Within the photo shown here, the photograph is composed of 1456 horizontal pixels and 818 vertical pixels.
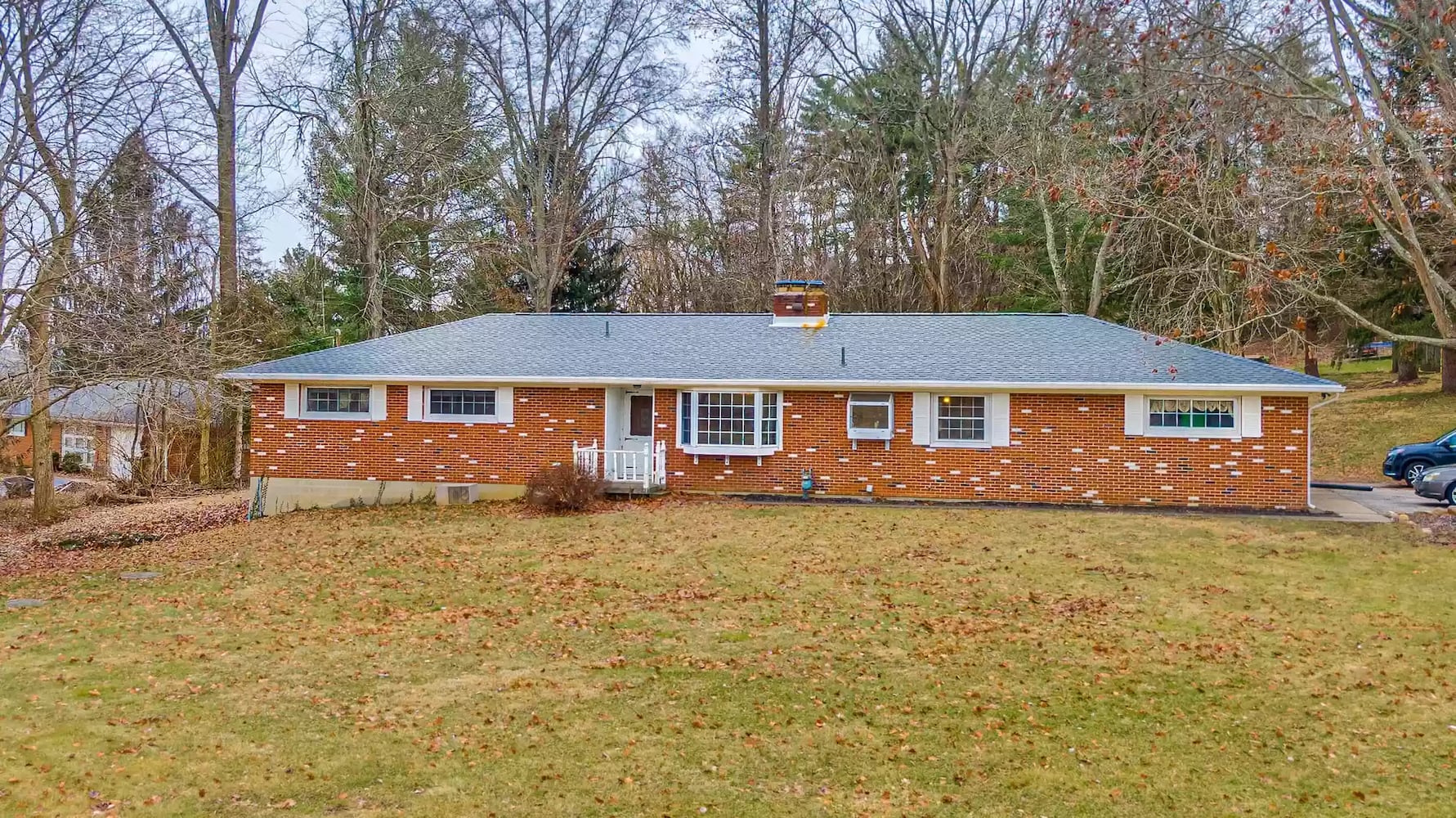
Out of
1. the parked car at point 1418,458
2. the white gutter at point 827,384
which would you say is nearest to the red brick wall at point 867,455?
the white gutter at point 827,384

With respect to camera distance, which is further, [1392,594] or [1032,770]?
[1392,594]

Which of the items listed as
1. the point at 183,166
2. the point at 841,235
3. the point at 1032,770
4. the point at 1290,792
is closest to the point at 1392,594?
the point at 1290,792

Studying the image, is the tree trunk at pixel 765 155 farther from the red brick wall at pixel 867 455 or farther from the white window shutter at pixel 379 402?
the white window shutter at pixel 379 402

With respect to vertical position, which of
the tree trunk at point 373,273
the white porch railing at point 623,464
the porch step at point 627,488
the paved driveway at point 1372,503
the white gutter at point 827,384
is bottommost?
the paved driveway at point 1372,503

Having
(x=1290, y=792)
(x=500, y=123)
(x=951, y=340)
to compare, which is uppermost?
(x=500, y=123)

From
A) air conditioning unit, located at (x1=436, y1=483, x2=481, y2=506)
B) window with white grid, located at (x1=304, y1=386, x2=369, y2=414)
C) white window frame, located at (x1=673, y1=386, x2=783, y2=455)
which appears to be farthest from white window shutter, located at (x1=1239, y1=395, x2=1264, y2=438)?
window with white grid, located at (x1=304, y1=386, x2=369, y2=414)

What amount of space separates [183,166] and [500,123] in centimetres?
1740

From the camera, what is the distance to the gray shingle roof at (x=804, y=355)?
54.4 ft

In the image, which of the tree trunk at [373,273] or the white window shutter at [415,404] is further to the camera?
the tree trunk at [373,273]

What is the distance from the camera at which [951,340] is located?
18.8 m

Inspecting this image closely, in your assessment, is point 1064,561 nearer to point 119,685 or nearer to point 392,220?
point 119,685

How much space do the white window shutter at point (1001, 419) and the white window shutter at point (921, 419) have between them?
1.09m

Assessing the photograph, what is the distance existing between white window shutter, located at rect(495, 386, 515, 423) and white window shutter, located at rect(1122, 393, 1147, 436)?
11.2 metres

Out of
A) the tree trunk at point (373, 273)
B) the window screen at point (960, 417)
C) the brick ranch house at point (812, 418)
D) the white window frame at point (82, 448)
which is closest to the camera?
the brick ranch house at point (812, 418)
